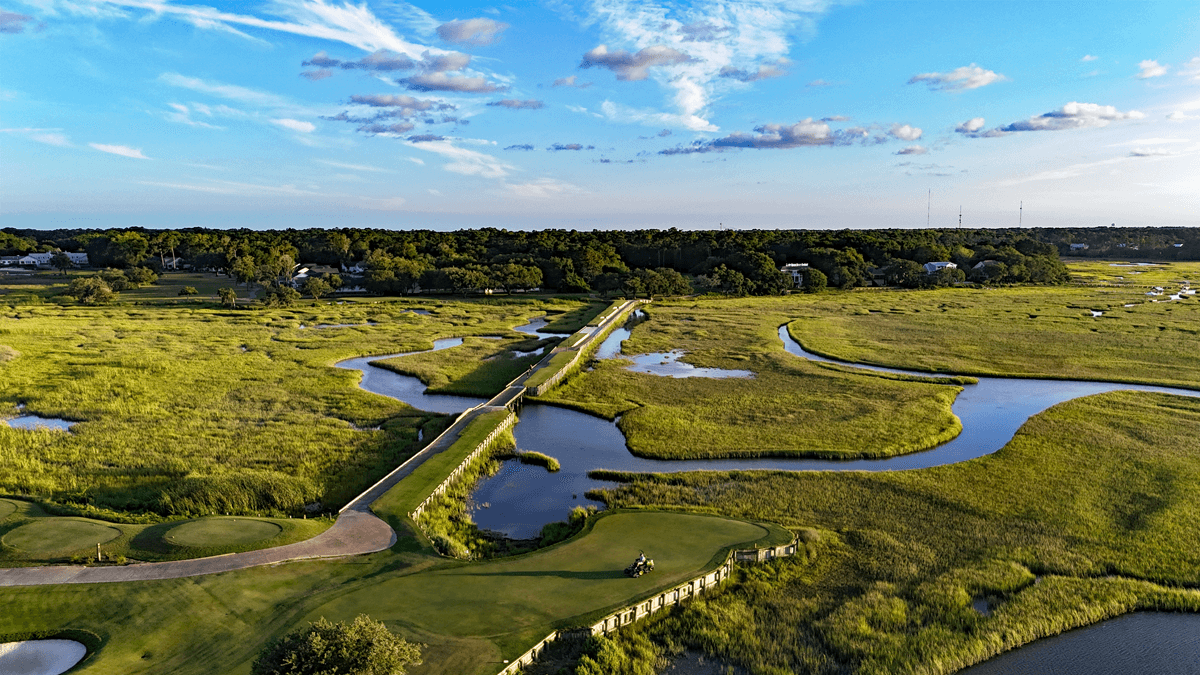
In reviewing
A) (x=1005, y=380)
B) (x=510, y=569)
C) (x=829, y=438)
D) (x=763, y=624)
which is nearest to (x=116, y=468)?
(x=510, y=569)

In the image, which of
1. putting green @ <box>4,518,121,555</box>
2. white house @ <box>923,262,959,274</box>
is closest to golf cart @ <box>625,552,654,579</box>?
putting green @ <box>4,518,121,555</box>

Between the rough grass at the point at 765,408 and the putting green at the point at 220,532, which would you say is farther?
the rough grass at the point at 765,408

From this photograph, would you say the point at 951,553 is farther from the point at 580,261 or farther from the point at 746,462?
the point at 580,261

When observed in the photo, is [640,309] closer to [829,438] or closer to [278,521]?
[829,438]

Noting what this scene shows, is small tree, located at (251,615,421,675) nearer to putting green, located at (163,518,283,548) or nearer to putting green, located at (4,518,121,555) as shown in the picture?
putting green, located at (163,518,283,548)

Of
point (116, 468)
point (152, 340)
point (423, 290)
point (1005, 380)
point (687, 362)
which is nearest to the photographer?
point (116, 468)

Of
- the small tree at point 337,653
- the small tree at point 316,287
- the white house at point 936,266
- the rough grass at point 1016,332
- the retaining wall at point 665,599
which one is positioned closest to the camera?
the small tree at point 337,653

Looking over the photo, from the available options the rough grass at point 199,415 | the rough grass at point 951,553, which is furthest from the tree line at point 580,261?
the rough grass at point 951,553

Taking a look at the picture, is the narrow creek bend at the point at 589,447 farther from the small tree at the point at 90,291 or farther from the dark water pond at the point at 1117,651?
the small tree at the point at 90,291
